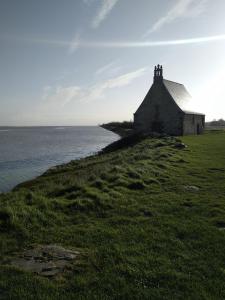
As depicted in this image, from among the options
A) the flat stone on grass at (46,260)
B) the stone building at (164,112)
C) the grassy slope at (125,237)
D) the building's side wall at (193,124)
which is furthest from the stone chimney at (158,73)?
the flat stone on grass at (46,260)

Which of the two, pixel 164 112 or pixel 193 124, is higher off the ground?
pixel 164 112

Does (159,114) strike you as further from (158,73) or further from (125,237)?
(125,237)

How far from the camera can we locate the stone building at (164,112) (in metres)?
48.6

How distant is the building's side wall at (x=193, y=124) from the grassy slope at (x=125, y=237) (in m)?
36.1

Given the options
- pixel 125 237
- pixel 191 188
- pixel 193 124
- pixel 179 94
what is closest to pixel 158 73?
pixel 179 94

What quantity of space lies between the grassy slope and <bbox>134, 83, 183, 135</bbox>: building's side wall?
116ft

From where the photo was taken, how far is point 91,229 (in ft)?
28.6

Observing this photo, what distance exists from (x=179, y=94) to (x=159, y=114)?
7.22 m

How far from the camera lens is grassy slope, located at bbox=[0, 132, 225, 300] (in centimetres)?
597

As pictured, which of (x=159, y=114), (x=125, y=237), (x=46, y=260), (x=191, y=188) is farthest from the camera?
(x=159, y=114)

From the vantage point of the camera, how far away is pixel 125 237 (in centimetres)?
827

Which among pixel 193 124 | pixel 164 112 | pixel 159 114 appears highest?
pixel 164 112

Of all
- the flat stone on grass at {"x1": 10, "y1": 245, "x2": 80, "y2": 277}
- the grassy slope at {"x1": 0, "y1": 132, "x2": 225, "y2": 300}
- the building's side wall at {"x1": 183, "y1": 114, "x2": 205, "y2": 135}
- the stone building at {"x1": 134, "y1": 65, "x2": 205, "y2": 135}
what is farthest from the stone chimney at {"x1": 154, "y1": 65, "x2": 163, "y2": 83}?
the flat stone on grass at {"x1": 10, "y1": 245, "x2": 80, "y2": 277}

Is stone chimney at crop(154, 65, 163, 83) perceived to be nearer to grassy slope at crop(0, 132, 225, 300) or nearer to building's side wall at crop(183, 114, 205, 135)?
building's side wall at crop(183, 114, 205, 135)
